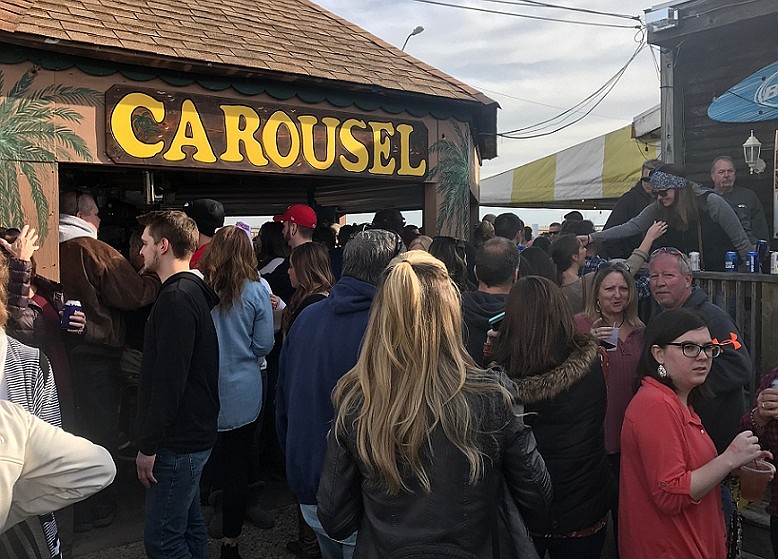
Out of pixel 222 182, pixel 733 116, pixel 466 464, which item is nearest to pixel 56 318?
pixel 466 464

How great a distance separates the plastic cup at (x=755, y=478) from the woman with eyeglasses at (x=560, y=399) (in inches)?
20.5

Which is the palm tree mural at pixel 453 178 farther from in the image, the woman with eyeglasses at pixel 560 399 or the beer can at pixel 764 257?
the woman with eyeglasses at pixel 560 399

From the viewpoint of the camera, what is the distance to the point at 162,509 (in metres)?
2.98

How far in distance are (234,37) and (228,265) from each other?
2603 millimetres

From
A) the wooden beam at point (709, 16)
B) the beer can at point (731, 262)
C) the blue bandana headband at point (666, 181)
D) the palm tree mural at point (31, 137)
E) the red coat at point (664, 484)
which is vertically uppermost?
the wooden beam at point (709, 16)

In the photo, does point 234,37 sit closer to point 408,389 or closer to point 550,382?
point 550,382

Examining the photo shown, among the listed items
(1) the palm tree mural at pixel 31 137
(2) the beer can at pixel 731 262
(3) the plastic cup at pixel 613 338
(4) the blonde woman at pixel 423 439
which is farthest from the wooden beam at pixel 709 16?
(4) the blonde woman at pixel 423 439

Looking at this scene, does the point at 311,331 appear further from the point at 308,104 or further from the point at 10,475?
the point at 308,104

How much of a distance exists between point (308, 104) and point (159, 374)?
3.28 m

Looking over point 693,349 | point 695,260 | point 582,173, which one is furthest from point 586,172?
point 693,349

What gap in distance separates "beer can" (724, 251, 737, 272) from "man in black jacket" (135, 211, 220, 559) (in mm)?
3843

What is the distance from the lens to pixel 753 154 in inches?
284

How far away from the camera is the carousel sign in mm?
4762

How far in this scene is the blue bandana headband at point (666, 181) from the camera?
16.2 feet
